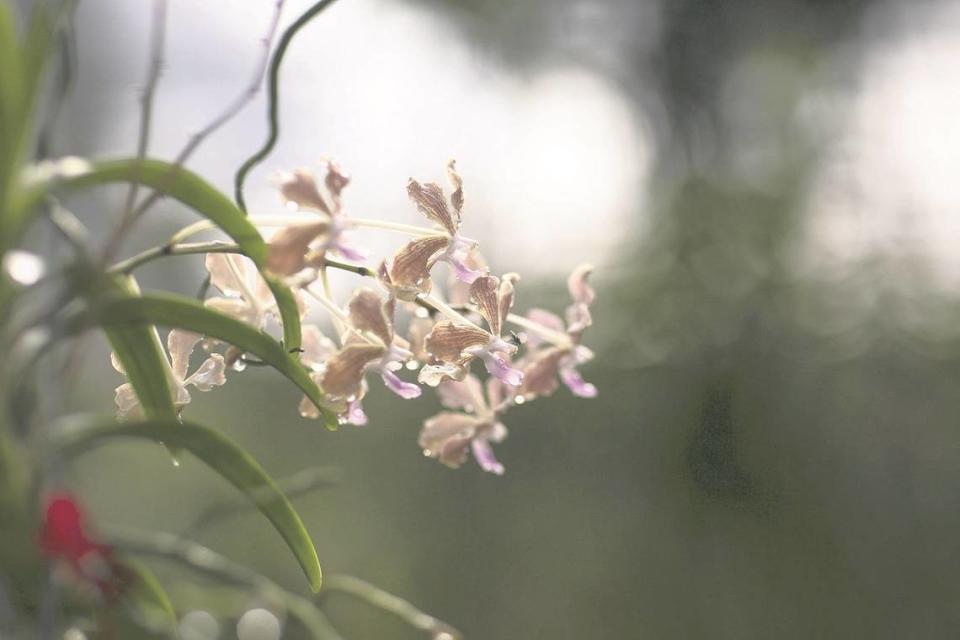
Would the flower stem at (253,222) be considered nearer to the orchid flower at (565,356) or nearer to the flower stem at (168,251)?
the flower stem at (168,251)

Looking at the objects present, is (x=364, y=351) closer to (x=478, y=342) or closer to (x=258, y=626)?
(x=478, y=342)

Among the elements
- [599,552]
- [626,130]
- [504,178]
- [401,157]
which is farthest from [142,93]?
[626,130]

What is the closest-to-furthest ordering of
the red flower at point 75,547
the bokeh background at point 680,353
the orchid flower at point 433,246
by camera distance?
the red flower at point 75,547 < the orchid flower at point 433,246 < the bokeh background at point 680,353

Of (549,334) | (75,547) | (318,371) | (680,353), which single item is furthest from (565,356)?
(680,353)

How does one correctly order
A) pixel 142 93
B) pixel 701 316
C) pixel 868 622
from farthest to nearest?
1. pixel 701 316
2. pixel 868 622
3. pixel 142 93

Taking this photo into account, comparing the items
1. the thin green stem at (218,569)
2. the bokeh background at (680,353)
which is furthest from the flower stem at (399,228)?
the bokeh background at (680,353)

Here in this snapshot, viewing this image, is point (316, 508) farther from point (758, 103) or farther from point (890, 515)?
point (758, 103)
